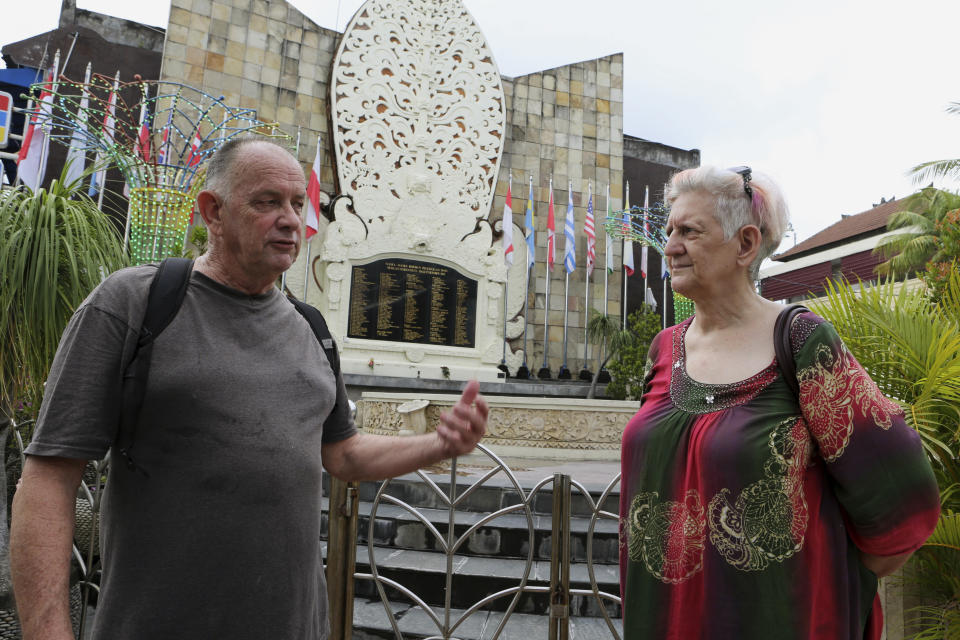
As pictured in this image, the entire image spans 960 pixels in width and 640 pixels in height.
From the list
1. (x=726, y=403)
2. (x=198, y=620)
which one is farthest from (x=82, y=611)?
(x=726, y=403)

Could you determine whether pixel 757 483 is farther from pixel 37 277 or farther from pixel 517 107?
pixel 517 107

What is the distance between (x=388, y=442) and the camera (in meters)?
1.67

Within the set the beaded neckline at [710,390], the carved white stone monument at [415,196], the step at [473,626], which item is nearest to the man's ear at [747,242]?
the beaded neckline at [710,390]

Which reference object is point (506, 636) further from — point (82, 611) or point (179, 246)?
point (179, 246)

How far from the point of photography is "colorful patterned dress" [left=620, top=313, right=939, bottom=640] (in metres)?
1.37

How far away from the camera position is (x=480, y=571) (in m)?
3.88

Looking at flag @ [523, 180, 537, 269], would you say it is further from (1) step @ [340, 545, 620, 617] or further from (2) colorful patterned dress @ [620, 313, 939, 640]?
(2) colorful patterned dress @ [620, 313, 939, 640]

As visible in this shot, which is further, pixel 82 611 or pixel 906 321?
pixel 82 611

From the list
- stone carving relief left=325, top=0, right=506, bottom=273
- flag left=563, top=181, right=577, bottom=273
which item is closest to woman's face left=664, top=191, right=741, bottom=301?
stone carving relief left=325, top=0, right=506, bottom=273

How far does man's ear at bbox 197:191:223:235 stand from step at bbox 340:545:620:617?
8.68ft

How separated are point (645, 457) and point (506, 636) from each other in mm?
2171

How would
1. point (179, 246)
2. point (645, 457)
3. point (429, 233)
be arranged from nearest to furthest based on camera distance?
point (645, 457) → point (179, 246) → point (429, 233)

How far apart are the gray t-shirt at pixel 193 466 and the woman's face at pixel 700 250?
104 centimetres

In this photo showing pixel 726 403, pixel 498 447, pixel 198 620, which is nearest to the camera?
pixel 198 620
